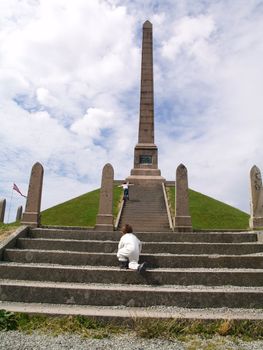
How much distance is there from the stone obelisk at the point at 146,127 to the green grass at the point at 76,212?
2650 millimetres

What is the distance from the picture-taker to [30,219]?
9227mm

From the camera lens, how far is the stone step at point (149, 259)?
6.61 m

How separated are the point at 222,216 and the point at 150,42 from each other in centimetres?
1661

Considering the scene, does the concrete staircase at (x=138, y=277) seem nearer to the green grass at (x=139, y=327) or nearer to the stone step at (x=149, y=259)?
the stone step at (x=149, y=259)

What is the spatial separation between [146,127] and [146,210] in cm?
1104

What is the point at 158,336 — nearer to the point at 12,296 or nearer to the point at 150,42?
the point at 12,296

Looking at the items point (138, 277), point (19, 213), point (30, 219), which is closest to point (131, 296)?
point (138, 277)

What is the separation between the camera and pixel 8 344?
394 cm

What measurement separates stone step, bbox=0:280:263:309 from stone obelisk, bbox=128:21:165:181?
1919 centimetres

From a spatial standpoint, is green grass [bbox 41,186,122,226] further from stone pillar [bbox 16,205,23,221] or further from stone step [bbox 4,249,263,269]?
stone step [bbox 4,249,263,269]

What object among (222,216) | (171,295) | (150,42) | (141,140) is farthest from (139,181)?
(171,295)

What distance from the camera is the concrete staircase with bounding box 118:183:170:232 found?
1480cm

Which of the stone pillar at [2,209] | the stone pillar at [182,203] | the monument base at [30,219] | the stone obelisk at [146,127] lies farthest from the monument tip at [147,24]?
the monument base at [30,219]

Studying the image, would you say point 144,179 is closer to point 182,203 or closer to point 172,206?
point 172,206
